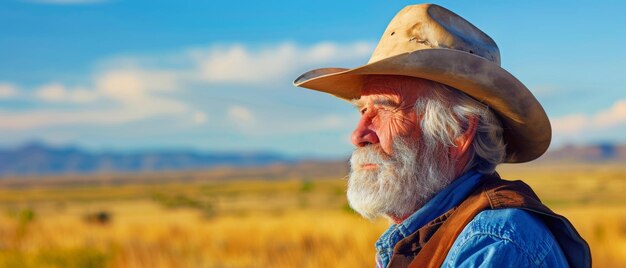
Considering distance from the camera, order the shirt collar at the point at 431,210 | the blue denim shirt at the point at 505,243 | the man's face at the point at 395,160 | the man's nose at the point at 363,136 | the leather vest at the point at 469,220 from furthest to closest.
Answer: the man's nose at the point at 363,136, the man's face at the point at 395,160, the shirt collar at the point at 431,210, the leather vest at the point at 469,220, the blue denim shirt at the point at 505,243

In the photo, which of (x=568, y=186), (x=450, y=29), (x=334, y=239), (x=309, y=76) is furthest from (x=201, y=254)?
(x=568, y=186)

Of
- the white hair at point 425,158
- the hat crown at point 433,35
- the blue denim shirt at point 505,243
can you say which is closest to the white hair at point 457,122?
the white hair at point 425,158

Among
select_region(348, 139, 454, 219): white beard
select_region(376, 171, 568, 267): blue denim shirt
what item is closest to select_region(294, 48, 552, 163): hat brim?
select_region(348, 139, 454, 219): white beard

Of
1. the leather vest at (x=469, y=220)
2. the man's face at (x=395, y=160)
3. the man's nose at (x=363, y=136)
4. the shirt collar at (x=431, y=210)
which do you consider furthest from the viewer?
the man's nose at (x=363, y=136)

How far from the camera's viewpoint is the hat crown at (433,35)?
2740 millimetres

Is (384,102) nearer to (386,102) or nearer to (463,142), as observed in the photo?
(386,102)

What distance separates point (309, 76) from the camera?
128 inches

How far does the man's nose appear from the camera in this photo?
279cm

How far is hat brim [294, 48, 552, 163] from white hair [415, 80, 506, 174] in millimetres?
47

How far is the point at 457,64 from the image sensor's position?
2619 millimetres

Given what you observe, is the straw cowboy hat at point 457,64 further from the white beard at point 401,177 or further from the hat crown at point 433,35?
the white beard at point 401,177

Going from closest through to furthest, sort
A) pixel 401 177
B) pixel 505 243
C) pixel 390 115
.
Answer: pixel 505 243 → pixel 401 177 → pixel 390 115

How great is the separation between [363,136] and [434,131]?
0.25 meters

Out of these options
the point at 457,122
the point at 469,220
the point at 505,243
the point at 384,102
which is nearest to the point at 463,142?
the point at 457,122
